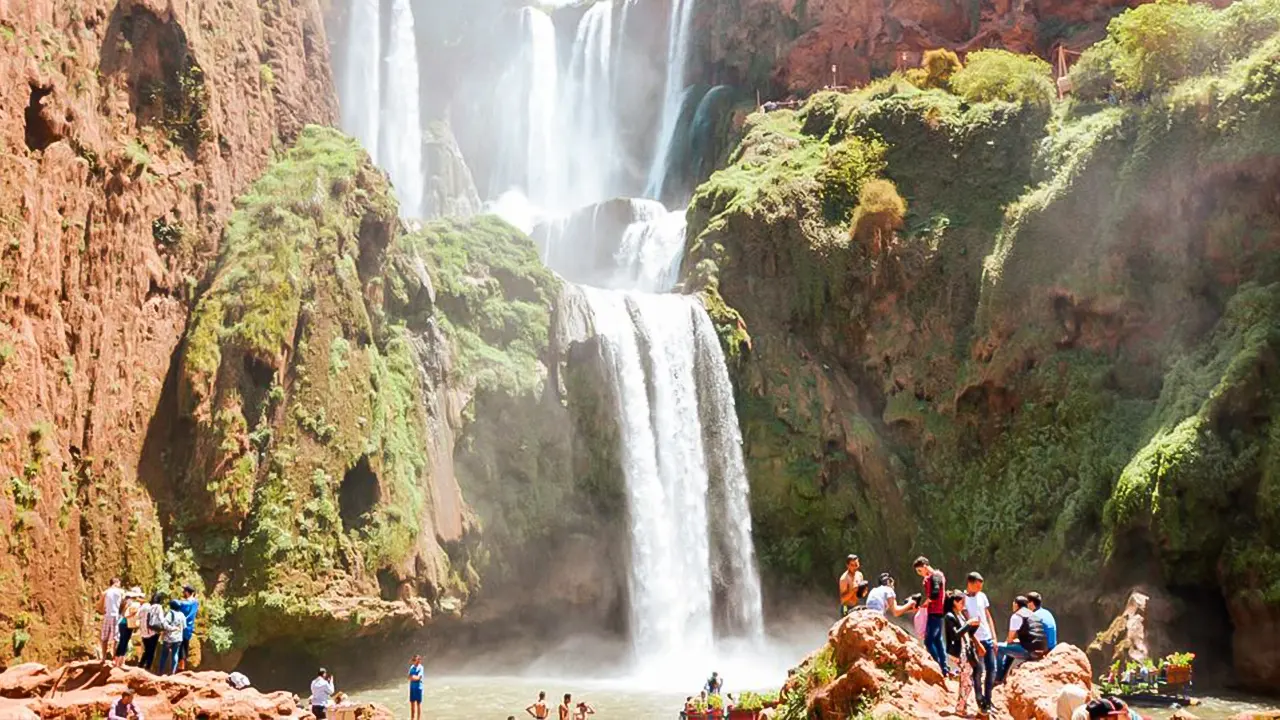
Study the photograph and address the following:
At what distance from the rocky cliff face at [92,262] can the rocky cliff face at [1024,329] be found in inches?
702

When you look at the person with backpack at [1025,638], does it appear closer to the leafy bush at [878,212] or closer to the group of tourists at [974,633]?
the group of tourists at [974,633]

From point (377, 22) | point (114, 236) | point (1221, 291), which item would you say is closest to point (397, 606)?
point (114, 236)

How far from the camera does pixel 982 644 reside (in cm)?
1170

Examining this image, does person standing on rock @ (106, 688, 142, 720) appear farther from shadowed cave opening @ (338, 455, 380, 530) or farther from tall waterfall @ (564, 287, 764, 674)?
tall waterfall @ (564, 287, 764, 674)

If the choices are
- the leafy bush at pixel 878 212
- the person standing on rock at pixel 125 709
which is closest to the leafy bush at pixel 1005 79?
the leafy bush at pixel 878 212

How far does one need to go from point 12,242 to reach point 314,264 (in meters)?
8.20

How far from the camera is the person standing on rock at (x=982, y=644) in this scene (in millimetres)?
11586

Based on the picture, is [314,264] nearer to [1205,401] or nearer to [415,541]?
[415,541]

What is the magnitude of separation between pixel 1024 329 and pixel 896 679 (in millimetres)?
23235

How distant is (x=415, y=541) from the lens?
2712 centimetres

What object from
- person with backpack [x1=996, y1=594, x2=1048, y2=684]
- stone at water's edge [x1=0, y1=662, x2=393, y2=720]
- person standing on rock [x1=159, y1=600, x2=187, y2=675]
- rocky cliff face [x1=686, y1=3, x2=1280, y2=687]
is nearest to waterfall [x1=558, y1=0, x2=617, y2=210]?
rocky cliff face [x1=686, y1=3, x2=1280, y2=687]

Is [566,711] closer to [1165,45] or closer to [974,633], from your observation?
[974,633]

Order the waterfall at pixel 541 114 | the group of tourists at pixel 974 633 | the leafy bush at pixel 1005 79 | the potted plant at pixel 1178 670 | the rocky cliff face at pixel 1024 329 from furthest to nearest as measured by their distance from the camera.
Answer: the waterfall at pixel 541 114 → the leafy bush at pixel 1005 79 → the rocky cliff face at pixel 1024 329 → the potted plant at pixel 1178 670 → the group of tourists at pixel 974 633

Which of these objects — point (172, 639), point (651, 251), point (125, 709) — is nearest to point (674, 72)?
point (651, 251)
